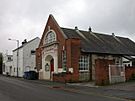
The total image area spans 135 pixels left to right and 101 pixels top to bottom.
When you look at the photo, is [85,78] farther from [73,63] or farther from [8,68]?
[8,68]

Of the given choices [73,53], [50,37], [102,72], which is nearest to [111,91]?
[102,72]

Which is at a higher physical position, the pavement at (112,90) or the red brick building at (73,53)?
the red brick building at (73,53)

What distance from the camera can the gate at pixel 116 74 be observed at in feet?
87.4

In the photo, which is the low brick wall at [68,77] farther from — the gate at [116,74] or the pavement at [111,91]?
the pavement at [111,91]

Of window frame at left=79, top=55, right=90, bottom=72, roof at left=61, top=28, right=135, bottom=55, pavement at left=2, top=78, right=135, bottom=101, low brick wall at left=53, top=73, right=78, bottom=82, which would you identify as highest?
roof at left=61, top=28, right=135, bottom=55

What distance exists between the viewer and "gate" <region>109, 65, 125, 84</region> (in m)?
26.6

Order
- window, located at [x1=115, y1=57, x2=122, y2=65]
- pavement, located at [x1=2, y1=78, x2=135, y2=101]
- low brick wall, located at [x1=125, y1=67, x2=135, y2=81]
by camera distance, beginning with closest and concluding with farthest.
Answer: pavement, located at [x1=2, y1=78, x2=135, y2=101] → low brick wall, located at [x1=125, y1=67, x2=135, y2=81] → window, located at [x1=115, y1=57, x2=122, y2=65]

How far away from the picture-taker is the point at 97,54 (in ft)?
116

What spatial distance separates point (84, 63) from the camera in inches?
1341

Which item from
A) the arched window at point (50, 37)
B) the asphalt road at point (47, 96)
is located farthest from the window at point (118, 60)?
the asphalt road at point (47, 96)

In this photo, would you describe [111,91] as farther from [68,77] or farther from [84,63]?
[84,63]

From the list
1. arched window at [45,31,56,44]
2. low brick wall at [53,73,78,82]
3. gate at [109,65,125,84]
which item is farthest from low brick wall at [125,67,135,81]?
arched window at [45,31,56,44]

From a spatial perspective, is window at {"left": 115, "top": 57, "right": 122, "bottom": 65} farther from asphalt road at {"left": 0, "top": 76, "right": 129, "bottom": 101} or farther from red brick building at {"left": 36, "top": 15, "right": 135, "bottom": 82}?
asphalt road at {"left": 0, "top": 76, "right": 129, "bottom": 101}

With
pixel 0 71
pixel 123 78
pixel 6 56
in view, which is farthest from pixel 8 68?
pixel 123 78
